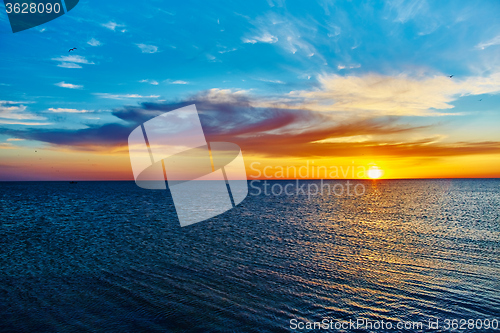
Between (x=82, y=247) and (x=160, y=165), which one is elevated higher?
(x=160, y=165)

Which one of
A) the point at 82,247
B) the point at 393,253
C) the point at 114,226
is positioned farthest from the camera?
the point at 114,226

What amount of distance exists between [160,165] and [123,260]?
12.2 metres

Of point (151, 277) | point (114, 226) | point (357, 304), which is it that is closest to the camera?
point (357, 304)

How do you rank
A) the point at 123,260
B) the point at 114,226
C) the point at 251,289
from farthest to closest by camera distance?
the point at 114,226, the point at 123,260, the point at 251,289

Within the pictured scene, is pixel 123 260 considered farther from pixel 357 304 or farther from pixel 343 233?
pixel 343 233

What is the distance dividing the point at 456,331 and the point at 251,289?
8832mm

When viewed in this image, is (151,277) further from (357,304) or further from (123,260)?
(357,304)

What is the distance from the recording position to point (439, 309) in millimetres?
12289

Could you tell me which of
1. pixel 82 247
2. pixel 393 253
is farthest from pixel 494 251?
pixel 82 247

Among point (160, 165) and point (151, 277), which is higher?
point (160, 165)

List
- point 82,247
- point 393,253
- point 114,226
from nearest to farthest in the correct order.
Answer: point 393,253 < point 82,247 < point 114,226

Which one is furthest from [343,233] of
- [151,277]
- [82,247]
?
[82,247]

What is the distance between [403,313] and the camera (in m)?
12.0

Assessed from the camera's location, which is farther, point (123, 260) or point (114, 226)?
point (114, 226)
